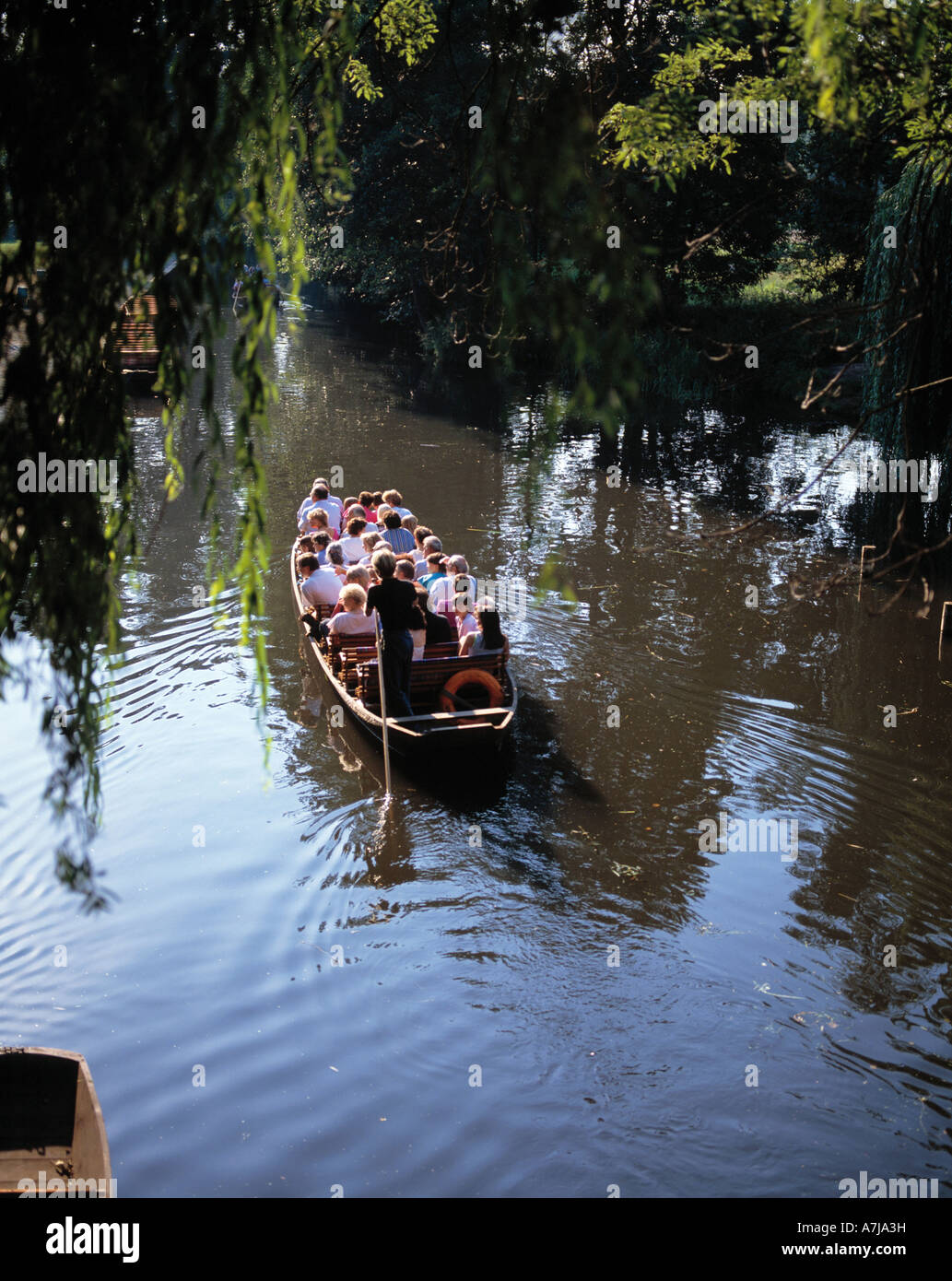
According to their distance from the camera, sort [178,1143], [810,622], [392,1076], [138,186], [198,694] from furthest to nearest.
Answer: [810,622], [198,694], [392,1076], [178,1143], [138,186]

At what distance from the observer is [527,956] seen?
6609 millimetres

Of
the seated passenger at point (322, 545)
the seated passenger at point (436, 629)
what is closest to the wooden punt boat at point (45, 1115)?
the seated passenger at point (436, 629)

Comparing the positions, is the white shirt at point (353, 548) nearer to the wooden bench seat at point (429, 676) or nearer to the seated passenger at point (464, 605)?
the seated passenger at point (464, 605)

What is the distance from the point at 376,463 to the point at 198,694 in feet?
35.6

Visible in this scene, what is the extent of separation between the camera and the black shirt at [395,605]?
871cm

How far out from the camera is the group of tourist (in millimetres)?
8797

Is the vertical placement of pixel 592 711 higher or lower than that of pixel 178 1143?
higher

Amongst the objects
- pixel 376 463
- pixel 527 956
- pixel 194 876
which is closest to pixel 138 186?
pixel 527 956

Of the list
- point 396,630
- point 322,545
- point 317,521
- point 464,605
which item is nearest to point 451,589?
point 464,605

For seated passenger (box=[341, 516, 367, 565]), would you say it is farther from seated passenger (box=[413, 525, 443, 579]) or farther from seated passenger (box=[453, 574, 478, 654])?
seated passenger (box=[453, 574, 478, 654])

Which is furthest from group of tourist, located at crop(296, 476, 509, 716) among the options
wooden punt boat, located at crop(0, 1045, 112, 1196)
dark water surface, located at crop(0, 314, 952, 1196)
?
wooden punt boat, located at crop(0, 1045, 112, 1196)

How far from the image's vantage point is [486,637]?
362 inches

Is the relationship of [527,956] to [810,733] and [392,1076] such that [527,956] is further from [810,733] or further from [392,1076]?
[810,733]

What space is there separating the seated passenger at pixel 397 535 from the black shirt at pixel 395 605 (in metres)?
2.43
